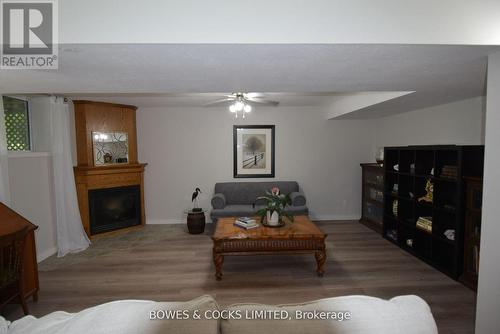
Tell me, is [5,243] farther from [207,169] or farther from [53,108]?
[207,169]

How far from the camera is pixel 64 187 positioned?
3830 mm

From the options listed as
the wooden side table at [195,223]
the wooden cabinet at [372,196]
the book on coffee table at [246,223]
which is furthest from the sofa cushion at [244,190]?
the book on coffee table at [246,223]

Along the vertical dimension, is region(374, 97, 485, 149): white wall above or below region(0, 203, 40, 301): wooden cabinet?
above

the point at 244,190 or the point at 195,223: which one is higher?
the point at 244,190

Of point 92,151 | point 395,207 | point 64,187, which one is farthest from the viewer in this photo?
point 92,151

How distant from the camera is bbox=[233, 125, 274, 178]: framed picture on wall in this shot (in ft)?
17.5

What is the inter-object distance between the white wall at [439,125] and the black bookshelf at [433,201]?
1.18 ft

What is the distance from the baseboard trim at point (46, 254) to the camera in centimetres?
358

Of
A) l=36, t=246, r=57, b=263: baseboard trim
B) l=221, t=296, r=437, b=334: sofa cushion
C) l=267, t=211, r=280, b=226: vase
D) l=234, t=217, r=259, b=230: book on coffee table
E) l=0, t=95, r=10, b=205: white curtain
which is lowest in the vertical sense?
l=36, t=246, r=57, b=263: baseboard trim

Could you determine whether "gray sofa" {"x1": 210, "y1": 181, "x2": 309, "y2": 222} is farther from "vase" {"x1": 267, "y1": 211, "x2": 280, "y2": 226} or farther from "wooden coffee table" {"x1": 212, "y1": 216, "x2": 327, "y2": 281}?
"wooden coffee table" {"x1": 212, "y1": 216, "x2": 327, "y2": 281}

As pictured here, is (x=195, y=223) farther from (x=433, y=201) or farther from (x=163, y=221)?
(x=433, y=201)

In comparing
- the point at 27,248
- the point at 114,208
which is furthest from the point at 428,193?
the point at 114,208

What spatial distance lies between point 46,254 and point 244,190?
337 centimetres
